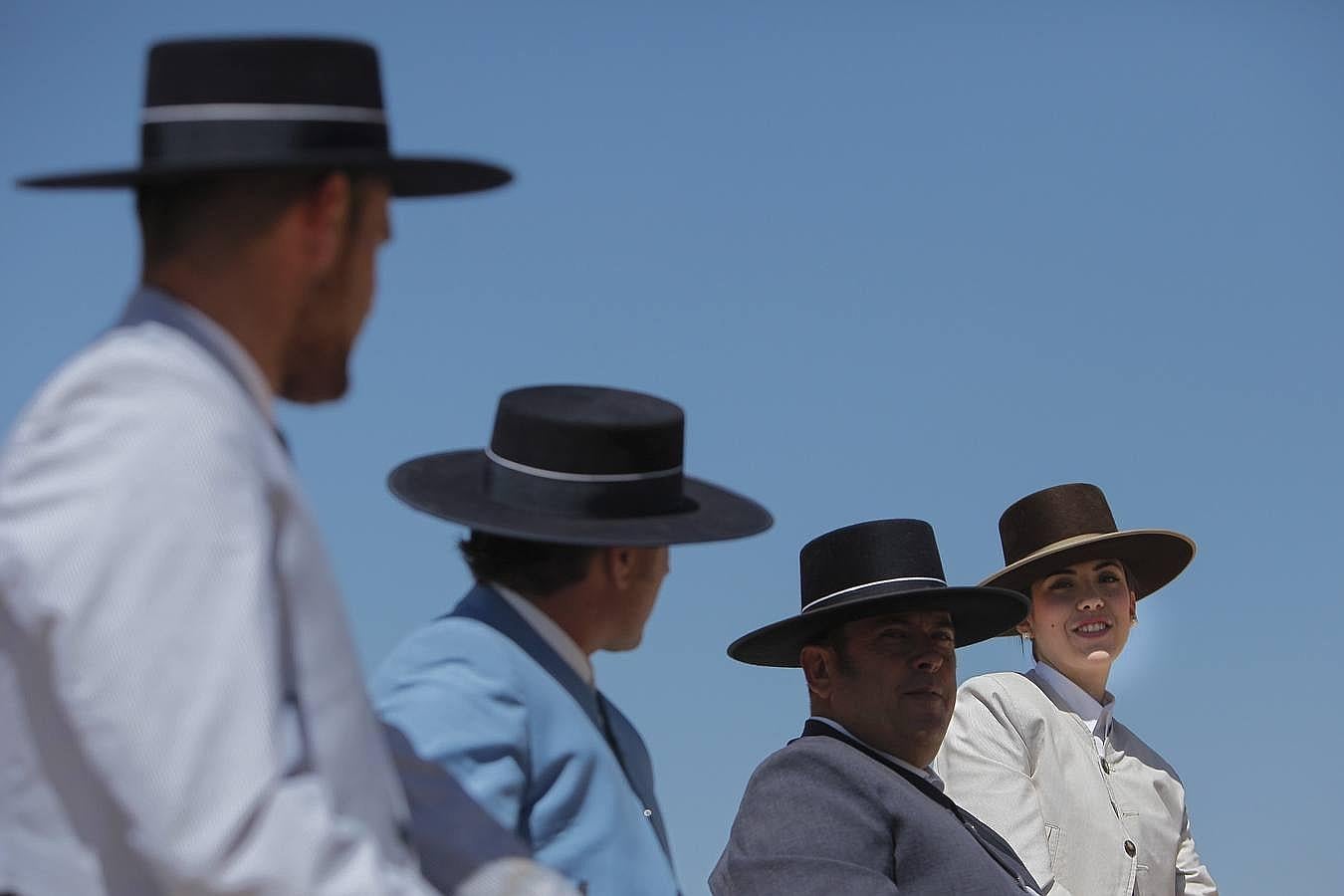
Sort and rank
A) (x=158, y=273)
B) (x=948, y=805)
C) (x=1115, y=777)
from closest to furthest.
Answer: (x=158, y=273) < (x=948, y=805) < (x=1115, y=777)

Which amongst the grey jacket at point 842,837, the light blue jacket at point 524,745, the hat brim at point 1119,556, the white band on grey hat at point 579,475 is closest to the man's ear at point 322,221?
the light blue jacket at point 524,745

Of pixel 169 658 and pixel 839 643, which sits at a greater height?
pixel 169 658

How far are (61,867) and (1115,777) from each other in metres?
4.40

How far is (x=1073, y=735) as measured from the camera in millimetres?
5570

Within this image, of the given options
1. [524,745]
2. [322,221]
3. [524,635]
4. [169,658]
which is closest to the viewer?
[169,658]

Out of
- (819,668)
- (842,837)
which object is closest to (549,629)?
(842,837)

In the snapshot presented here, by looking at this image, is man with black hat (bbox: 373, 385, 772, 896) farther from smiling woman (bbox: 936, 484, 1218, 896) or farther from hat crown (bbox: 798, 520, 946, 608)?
smiling woman (bbox: 936, 484, 1218, 896)

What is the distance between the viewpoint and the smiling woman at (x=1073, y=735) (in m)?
5.28

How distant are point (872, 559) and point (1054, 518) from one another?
1.41 metres

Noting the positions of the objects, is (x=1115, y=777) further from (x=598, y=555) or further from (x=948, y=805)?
(x=598, y=555)

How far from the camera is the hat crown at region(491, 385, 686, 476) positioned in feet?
9.72

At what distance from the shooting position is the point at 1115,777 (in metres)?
5.66

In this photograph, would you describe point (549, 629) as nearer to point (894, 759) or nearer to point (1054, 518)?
point (894, 759)

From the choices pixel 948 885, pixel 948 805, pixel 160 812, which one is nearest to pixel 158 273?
pixel 160 812
